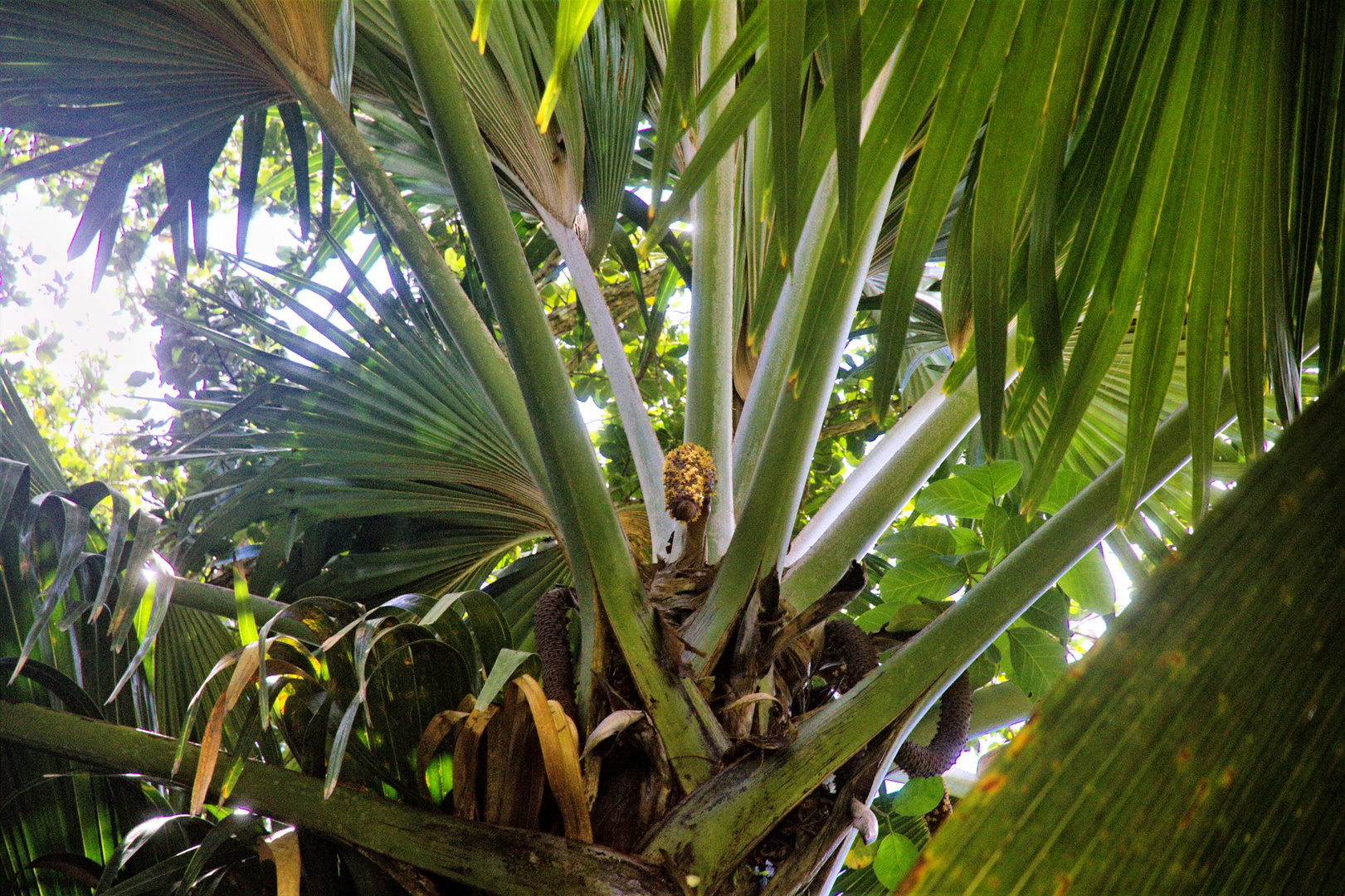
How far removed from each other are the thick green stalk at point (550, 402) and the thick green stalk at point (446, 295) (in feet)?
0.28

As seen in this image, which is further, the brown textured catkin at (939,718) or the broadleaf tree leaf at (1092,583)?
the broadleaf tree leaf at (1092,583)

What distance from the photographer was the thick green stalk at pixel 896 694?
0.99 meters

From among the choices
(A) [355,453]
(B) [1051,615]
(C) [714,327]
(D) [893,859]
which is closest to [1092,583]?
(B) [1051,615]

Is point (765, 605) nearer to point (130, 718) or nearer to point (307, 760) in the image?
point (307, 760)

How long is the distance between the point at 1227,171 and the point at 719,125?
1.63 ft

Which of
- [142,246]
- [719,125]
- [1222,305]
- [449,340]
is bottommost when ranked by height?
[1222,305]

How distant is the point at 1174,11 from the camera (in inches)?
29.8

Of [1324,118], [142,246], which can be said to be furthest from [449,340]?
[142,246]

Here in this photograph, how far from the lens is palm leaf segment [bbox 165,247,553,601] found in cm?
159

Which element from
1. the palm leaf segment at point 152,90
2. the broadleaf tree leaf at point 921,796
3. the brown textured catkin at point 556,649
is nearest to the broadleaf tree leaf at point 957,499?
the broadleaf tree leaf at point 921,796

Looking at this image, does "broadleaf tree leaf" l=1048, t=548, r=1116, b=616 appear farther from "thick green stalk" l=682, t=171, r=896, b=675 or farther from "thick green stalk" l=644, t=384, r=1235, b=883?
"thick green stalk" l=682, t=171, r=896, b=675

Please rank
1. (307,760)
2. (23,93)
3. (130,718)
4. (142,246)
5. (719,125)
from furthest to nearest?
(142,246), (23,93), (130,718), (307,760), (719,125)

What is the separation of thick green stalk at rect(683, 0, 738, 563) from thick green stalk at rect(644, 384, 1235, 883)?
14.9 inches

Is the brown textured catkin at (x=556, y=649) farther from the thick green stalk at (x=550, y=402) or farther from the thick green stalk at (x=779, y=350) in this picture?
the thick green stalk at (x=779, y=350)
